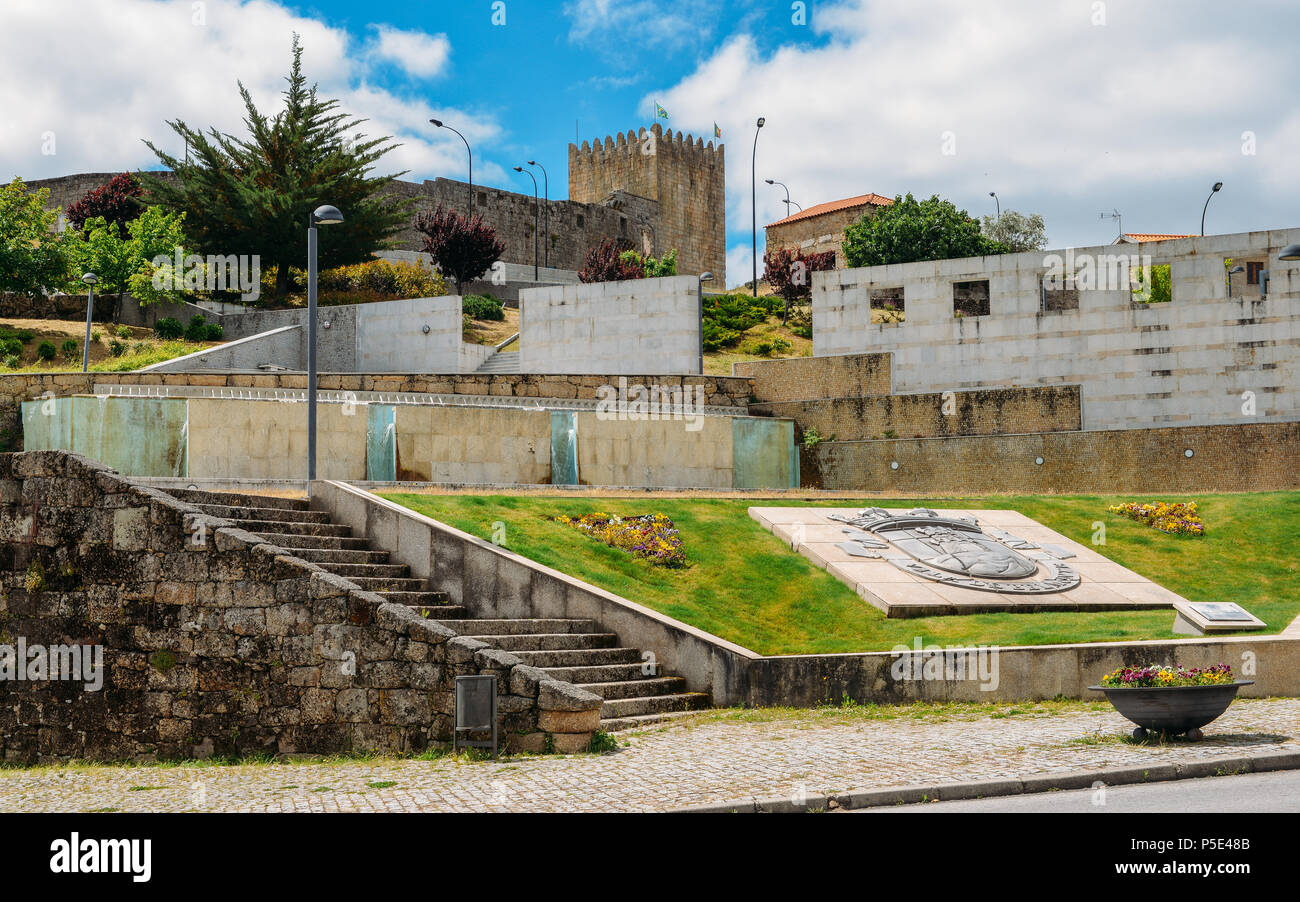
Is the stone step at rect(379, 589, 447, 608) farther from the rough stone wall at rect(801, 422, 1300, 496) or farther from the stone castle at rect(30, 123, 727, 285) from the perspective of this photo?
the stone castle at rect(30, 123, 727, 285)

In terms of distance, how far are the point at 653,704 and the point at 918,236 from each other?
156 ft

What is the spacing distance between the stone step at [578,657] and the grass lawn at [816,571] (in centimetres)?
87

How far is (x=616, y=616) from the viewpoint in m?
13.7

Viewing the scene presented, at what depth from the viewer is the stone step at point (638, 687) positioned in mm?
12531

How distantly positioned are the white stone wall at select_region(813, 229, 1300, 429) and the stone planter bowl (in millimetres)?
→ 16060

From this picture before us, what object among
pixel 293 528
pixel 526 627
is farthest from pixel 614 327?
pixel 526 627

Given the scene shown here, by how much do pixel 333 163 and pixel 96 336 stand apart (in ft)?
32.6

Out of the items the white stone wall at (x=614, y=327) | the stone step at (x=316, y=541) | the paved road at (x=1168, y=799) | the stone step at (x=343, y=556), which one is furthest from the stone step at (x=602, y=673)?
the white stone wall at (x=614, y=327)

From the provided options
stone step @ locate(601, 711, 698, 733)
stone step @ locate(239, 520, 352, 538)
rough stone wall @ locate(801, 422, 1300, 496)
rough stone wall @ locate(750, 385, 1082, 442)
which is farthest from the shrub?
stone step @ locate(601, 711, 698, 733)

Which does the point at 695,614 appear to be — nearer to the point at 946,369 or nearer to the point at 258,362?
the point at 946,369

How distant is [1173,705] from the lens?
32.8 feet

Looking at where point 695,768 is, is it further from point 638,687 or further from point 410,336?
point 410,336

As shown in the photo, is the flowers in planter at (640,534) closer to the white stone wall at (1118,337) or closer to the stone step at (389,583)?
the stone step at (389,583)
